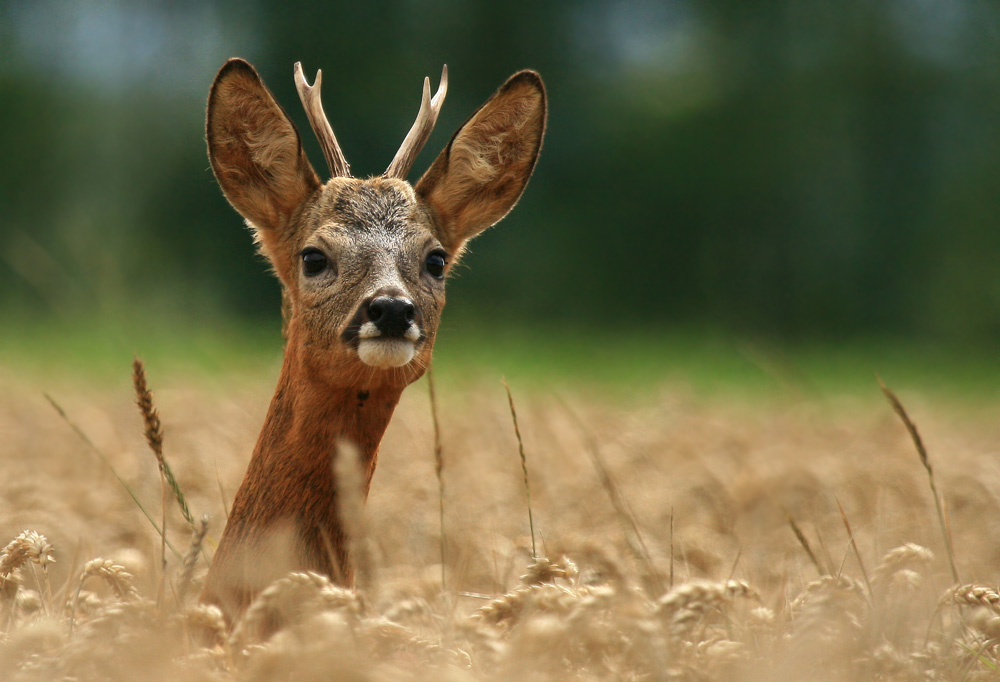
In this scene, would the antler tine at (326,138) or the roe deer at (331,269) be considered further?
the antler tine at (326,138)

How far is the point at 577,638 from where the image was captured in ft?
7.96

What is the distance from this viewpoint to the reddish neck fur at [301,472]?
10.5 feet

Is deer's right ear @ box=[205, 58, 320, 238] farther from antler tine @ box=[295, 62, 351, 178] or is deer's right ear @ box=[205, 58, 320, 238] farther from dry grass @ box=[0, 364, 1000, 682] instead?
dry grass @ box=[0, 364, 1000, 682]

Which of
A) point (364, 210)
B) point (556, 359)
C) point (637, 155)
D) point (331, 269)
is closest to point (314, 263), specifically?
point (331, 269)

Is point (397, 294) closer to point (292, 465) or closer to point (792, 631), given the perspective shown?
point (292, 465)

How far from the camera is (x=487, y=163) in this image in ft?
14.4

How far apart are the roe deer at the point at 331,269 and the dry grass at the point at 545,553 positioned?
0.96ft

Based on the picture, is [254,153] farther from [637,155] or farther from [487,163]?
[637,155]

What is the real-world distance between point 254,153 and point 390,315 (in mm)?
1034

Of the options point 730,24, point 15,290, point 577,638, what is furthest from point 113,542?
point 730,24

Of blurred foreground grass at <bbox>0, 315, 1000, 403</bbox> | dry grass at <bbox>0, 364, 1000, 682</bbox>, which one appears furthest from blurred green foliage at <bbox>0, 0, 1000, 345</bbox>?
dry grass at <bbox>0, 364, 1000, 682</bbox>

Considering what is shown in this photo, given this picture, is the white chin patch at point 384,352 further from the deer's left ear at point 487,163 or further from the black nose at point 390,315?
the deer's left ear at point 487,163

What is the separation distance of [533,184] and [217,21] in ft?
23.5

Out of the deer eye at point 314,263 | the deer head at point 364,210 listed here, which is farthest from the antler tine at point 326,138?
the deer eye at point 314,263
